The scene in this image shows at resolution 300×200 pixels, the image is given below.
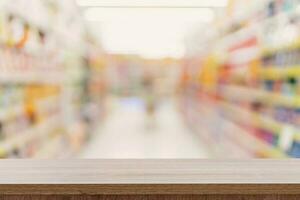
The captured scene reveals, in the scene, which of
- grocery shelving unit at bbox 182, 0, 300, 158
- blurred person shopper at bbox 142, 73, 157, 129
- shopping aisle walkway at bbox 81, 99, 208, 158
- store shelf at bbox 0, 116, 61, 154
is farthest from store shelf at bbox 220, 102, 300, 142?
blurred person shopper at bbox 142, 73, 157, 129

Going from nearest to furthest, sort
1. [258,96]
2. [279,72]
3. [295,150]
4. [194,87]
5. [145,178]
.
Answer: [145,178], [295,150], [279,72], [258,96], [194,87]

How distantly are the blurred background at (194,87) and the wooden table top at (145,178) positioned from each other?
2279 millimetres

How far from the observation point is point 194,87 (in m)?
10.3

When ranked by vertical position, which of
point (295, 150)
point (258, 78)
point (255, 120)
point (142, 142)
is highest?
point (258, 78)

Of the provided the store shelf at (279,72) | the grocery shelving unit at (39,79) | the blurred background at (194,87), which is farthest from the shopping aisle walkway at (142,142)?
the store shelf at (279,72)

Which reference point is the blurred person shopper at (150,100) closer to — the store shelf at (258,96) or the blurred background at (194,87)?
the blurred background at (194,87)

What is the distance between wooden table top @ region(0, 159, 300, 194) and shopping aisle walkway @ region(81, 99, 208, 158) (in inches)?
224

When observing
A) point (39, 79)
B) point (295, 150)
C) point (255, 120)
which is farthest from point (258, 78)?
point (39, 79)

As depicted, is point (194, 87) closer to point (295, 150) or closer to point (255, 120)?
point (255, 120)

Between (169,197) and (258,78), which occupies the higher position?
(258,78)

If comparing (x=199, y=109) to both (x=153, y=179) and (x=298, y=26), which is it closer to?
(x=298, y=26)

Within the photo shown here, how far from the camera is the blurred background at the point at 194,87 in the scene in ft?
11.1

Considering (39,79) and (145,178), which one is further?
(39,79)

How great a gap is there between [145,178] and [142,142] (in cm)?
750
